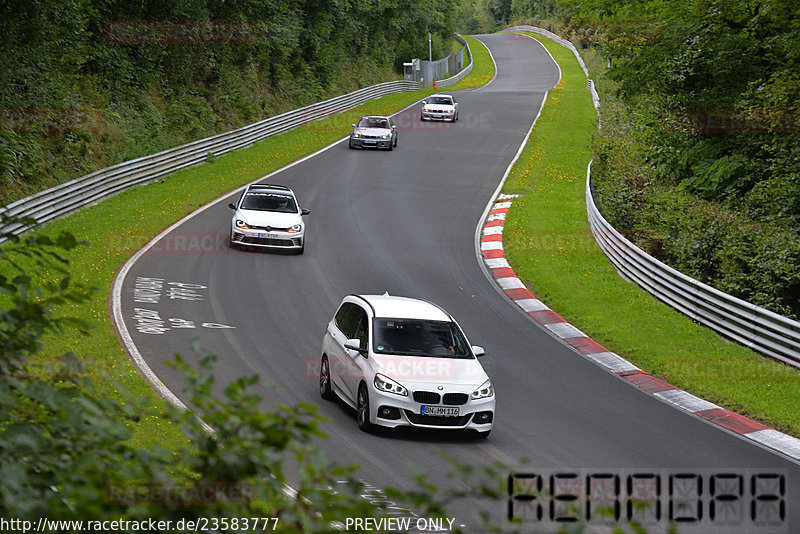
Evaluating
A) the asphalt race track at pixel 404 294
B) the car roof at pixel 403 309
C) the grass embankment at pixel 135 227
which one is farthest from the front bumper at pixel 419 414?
the grass embankment at pixel 135 227

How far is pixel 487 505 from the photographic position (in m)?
9.53

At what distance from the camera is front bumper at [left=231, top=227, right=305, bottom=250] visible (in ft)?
78.0

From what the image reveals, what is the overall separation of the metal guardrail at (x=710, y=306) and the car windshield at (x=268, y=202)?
9222 mm

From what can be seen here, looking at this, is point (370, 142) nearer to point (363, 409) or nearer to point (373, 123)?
point (373, 123)

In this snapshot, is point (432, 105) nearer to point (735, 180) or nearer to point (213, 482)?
point (735, 180)

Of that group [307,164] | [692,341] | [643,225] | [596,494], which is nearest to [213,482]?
[596,494]

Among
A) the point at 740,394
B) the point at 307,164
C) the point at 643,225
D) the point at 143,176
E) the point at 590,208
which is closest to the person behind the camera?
the point at 740,394

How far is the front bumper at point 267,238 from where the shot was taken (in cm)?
2376

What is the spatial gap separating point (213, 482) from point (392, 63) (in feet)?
240

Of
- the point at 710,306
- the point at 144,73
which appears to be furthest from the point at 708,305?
the point at 144,73

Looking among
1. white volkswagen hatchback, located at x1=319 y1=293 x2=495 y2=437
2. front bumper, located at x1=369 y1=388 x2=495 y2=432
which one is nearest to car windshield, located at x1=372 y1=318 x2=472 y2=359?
white volkswagen hatchback, located at x1=319 y1=293 x2=495 y2=437

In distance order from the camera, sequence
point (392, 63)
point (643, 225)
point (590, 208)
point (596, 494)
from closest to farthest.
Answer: point (596, 494) → point (643, 225) → point (590, 208) → point (392, 63)

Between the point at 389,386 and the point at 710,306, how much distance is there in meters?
9.36
